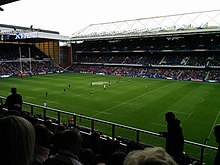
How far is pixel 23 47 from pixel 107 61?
→ 1155 inches

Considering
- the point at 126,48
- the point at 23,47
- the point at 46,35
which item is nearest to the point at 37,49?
the point at 23,47

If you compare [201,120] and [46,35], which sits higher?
[46,35]

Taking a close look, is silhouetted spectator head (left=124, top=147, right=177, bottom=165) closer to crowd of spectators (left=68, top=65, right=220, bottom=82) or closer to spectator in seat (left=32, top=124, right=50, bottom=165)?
spectator in seat (left=32, top=124, right=50, bottom=165)

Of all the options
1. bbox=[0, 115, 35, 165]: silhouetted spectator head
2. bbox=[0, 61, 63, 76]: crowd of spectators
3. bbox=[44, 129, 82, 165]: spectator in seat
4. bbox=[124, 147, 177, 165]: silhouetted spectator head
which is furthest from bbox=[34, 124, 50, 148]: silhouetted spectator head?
bbox=[0, 61, 63, 76]: crowd of spectators

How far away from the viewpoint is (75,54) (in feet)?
286

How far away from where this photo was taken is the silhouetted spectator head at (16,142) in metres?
1.90

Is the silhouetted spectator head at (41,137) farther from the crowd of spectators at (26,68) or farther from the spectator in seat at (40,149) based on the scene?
the crowd of spectators at (26,68)

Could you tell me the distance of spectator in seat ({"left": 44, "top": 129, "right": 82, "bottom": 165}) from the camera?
256 centimetres

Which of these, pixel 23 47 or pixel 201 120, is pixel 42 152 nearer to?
pixel 201 120

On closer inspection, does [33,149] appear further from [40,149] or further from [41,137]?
[41,137]

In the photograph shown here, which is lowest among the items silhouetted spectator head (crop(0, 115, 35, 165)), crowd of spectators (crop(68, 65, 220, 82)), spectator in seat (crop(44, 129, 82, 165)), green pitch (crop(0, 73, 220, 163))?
green pitch (crop(0, 73, 220, 163))

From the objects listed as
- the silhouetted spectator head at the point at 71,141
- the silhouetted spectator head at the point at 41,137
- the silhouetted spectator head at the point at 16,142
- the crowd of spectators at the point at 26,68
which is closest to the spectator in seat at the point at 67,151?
the silhouetted spectator head at the point at 71,141

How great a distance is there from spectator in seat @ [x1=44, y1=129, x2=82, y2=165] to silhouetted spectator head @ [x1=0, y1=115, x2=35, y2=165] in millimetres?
605

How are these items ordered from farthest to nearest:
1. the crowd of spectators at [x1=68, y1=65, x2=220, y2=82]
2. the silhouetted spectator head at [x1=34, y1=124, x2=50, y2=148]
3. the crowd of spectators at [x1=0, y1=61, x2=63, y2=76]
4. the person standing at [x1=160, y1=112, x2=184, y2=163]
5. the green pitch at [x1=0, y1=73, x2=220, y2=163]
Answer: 1. the crowd of spectators at [x1=0, y1=61, x2=63, y2=76]
2. the crowd of spectators at [x1=68, y1=65, x2=220, y2=82]
3. the green pitch at [x1=0, y1=73, x2=220, y2=163]
4. the person standing at [x1=160, y1=112, x2=184, y2=163]
5. the silhouetted spectator head at [x1=34, y1=124, x2=50, y2=148]
